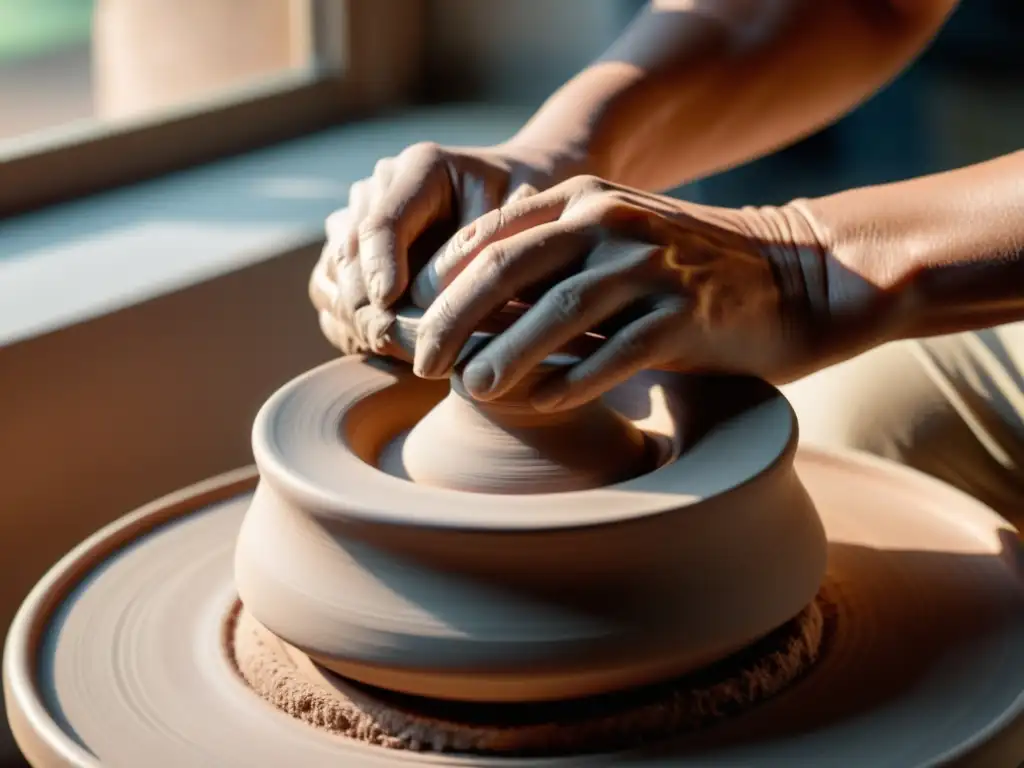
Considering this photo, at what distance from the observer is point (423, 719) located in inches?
35.1

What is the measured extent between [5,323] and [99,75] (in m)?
1.02

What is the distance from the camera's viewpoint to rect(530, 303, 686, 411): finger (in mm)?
913

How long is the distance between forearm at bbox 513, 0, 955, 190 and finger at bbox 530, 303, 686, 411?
0.42 m

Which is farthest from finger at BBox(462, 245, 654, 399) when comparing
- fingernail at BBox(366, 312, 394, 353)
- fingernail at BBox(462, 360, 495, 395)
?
fingernail at BBox(366, 312, 394, 353)

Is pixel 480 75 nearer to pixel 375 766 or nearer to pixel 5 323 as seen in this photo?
pixel 5 323

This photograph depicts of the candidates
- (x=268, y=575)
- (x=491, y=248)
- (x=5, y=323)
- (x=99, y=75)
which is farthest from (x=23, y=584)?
(x=99, y=75)

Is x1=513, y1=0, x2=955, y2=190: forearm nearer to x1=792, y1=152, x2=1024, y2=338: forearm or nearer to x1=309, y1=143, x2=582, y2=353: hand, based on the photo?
x1=309, y1=143, x2=582, y2=353: hand

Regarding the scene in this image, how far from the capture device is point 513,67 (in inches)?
103

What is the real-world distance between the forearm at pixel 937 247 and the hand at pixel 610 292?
0.03 metres

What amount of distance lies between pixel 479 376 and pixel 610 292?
11cm

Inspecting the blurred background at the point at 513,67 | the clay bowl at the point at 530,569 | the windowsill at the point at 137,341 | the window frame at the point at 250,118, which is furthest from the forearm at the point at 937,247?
the window frame at the point at 250,118

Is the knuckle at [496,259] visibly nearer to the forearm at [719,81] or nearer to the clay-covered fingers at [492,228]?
the clay-covered fingers at [492,228]

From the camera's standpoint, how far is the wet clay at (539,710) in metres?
0.87

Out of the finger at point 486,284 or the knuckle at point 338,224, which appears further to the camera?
the knuckle at point 338,224
